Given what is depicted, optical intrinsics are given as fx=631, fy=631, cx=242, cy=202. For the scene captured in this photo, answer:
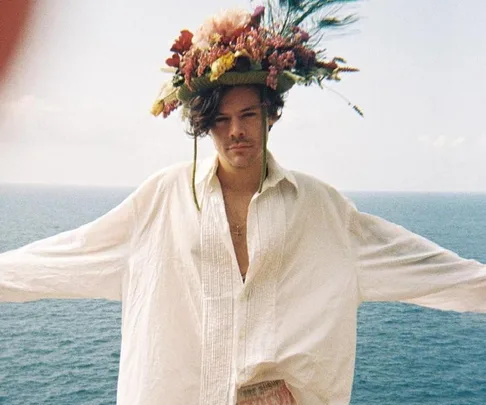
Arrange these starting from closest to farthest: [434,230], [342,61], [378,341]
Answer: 1. [342,61]
2. [378,341]
3. [434,230]

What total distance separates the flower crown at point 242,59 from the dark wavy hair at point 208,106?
0.08ft

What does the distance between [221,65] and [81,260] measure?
2.73 feet

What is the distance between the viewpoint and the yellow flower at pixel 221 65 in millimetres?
2013

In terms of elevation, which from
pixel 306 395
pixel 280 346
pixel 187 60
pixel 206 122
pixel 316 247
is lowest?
pixel 306 395

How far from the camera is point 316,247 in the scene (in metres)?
2.27

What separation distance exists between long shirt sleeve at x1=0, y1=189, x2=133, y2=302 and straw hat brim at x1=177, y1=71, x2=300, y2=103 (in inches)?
17.0

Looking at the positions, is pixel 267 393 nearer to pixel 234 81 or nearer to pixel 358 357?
pixel 234 81

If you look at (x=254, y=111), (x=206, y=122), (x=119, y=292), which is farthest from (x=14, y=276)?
(x=254, y=111)

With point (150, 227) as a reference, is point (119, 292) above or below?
below

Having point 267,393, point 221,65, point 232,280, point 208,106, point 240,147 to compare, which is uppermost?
point 221,65

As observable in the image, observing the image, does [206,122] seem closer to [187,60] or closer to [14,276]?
[187,60]

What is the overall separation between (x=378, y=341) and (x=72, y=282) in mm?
37118

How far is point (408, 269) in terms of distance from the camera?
231 centimetres

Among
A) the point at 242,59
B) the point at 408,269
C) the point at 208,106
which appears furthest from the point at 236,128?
the point at 408,269
